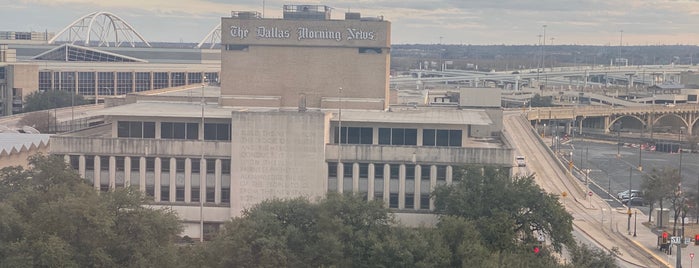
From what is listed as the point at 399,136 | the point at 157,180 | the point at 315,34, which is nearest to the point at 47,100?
the point at 315,34

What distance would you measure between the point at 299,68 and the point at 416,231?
28.4 metres

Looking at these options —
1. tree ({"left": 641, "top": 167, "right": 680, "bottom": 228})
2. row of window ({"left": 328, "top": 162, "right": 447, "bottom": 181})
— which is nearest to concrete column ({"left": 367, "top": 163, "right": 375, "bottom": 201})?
row of window ({"left": 328, "top": 162, "right": 447, "bottom": 181})

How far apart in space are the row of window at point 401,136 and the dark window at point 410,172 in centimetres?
432

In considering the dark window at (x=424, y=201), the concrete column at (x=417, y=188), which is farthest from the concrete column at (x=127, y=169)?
the dark window at (x=424, y=201)

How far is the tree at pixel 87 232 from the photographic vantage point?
1896 inches

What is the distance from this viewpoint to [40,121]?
108938 mm

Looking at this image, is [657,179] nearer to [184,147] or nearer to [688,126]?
[184,147]

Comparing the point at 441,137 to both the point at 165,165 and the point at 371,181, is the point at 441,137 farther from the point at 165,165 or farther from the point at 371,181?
the point at 165,165

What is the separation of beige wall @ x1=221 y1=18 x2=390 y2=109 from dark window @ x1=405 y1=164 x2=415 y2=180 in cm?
1102

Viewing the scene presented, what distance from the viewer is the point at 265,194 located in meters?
69.4

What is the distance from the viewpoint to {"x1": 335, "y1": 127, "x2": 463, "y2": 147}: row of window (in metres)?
74.2

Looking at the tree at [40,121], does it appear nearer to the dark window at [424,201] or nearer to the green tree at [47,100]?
the green tree at [47,100]

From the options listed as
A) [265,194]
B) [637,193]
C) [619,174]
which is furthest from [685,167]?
[265,194]

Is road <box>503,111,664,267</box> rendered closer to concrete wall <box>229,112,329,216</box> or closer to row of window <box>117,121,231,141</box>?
concrete wall <box>229,112,329,216</box>
